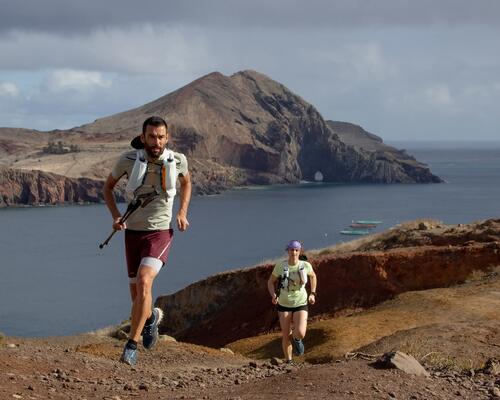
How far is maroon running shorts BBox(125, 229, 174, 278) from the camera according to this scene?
8.27m

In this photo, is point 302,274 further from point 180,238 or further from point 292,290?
point 180,238

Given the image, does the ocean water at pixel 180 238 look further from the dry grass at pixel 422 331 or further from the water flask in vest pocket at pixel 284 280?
the water flask in vest pocket at pixel 284 280

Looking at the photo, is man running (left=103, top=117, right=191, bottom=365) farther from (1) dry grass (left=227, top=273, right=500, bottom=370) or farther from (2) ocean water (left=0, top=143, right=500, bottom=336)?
(2) ocean water (left=0, top=143, right=500, bottom=336)

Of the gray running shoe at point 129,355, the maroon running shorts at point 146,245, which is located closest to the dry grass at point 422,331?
the gray running shoe at point 129,355

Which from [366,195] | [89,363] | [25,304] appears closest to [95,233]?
[25,304]

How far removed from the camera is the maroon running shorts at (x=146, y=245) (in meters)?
8.27

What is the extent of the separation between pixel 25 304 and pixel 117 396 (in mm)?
54126

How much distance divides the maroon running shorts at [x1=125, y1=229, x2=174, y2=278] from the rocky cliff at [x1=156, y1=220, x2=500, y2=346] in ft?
50.9

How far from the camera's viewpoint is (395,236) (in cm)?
2884

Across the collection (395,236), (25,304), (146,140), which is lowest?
(25,304)

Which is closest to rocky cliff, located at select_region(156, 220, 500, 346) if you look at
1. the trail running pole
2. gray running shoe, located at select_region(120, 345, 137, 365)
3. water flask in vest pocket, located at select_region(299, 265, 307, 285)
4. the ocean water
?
water flask in vest pocket, located at select_region(299, 265, 307, 285)

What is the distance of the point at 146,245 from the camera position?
829cm

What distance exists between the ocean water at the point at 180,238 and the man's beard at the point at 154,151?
41.1 metres

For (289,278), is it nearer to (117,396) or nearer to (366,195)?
(117,396)
